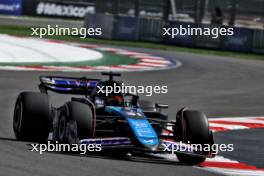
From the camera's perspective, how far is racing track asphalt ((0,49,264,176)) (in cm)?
955

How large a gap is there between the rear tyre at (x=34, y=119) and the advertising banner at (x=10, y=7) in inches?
1479

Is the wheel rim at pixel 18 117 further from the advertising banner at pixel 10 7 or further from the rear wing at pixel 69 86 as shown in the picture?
the advertising banner at pixel 10 7

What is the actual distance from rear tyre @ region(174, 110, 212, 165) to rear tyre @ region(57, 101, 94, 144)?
1218 mm

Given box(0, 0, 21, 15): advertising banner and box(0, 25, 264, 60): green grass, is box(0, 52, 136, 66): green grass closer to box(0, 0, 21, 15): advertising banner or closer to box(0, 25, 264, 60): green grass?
box(0, 25, 264, 60): green grass

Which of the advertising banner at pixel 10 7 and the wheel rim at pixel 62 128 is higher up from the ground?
the wheel rim at pixel 62 128

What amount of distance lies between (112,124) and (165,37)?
25.6 m

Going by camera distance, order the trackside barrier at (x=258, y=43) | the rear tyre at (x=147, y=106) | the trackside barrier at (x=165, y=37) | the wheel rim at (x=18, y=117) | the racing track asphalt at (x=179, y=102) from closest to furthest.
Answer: the racing track asphalt at (x=179, y=102) < the wheel rim at (x=18, y=117) < the rear tyre at (x=147, y=106) < the trackside barrier at (x=258, y=43) < the trackside barrier at (x=165, y=37)

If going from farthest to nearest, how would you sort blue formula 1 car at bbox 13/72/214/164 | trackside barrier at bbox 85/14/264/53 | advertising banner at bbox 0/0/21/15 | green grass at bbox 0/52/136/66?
advertising banner at bbox 0/0/21/15, trackside barrier at bbox 85/14/264/53, green grass at bbox 0/52/136/66, blue formula 1 car at bbox 13/72/214/164

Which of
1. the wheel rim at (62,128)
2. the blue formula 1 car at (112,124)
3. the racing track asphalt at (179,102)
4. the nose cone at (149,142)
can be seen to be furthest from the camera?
the wheel rim at (62,128)

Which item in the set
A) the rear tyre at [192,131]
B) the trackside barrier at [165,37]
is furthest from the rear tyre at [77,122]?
the trackside barrier at [165,37]

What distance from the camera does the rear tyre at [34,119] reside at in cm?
1109

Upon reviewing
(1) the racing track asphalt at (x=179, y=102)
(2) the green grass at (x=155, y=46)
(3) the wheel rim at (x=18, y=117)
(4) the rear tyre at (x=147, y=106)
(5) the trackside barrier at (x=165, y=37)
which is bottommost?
(2) the green grass at (x=155, y=46)

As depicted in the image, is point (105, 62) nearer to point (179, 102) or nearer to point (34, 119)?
point (179, 102)

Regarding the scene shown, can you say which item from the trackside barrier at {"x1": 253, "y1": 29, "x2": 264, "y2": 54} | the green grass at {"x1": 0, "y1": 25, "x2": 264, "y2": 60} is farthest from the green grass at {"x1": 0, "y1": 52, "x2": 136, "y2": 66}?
the trackside barrier at {"x1": 253, "y1": 29, "x2": 264, "y2": 54}
